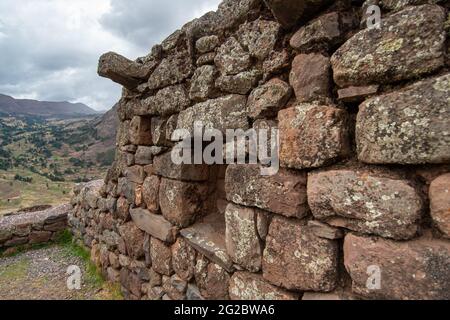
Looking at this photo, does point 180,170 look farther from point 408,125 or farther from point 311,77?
point 408,125

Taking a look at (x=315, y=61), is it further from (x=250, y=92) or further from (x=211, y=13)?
→ (x=211, y=13)

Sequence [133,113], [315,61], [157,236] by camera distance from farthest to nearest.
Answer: [133,113], [157,236], [315,61]

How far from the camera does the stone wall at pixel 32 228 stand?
6.82 m

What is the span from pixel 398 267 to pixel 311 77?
118cm

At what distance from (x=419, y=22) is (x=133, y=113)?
3415mm

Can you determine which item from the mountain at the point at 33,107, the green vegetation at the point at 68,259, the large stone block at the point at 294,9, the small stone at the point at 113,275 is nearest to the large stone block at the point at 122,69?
the large stone block at the point at 294,9

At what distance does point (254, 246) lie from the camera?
2.30 meters

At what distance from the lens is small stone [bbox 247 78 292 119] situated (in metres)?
2.07

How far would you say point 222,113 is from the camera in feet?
8.41

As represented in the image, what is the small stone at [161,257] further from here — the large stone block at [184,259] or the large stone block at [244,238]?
the large stone block at [244,238]

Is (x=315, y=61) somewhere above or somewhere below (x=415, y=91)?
above

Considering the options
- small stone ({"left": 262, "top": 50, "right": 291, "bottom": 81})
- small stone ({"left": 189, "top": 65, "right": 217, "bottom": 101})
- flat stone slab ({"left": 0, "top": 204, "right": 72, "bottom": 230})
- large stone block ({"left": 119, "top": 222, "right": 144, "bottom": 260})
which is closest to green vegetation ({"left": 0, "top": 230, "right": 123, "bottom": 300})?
flat stone slab ({"left": 0, "top": 204, "right": 72, "bottom": 230})

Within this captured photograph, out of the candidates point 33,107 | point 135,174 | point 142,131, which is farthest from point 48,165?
point 33,107

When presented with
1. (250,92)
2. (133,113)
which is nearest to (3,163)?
(133,113)
